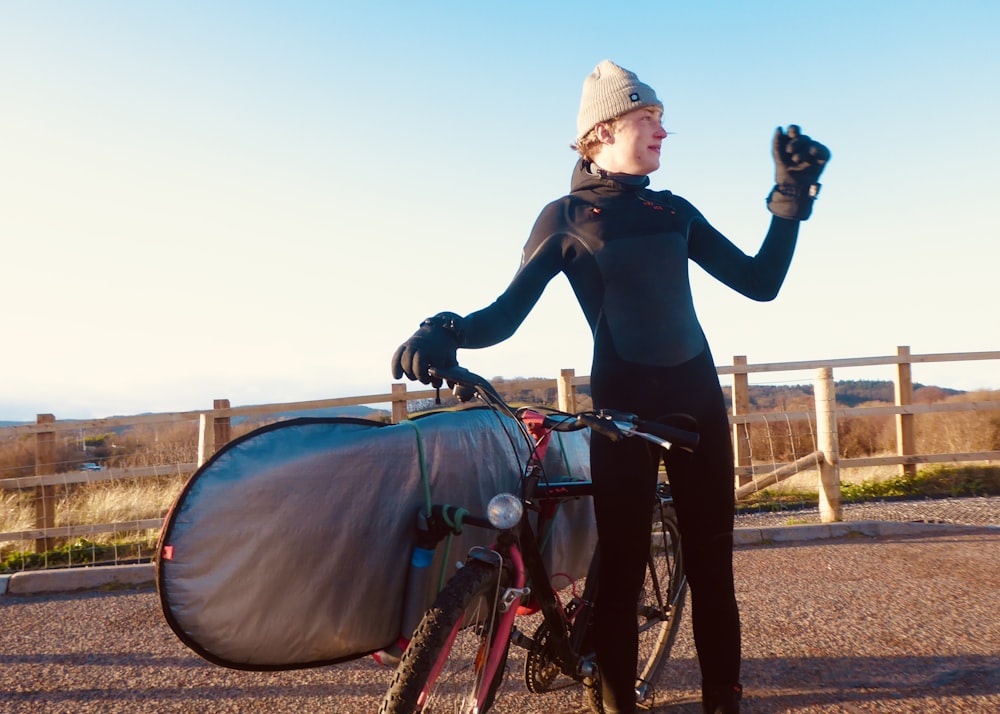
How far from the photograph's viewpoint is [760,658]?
11.9ft

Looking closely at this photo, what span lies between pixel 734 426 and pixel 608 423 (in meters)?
7.71

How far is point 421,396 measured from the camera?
323 inches

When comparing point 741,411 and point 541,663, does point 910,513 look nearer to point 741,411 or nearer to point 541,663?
point 741,411

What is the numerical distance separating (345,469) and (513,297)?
720mm

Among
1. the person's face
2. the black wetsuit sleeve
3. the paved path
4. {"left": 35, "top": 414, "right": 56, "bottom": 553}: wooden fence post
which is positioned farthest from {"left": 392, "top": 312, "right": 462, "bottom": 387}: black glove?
{"left": 35, "top": 414, "right": 56, "bottom": 553}: wooden fence post

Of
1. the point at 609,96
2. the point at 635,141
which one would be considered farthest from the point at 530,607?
the point at 609,96

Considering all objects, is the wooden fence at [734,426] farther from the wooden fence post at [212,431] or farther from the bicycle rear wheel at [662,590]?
the bicycle rear wheel at [662,590]

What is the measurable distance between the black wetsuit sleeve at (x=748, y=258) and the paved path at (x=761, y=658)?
158 cm

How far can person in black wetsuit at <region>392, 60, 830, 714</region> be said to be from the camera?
8.09 ft

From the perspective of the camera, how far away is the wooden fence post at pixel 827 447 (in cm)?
691

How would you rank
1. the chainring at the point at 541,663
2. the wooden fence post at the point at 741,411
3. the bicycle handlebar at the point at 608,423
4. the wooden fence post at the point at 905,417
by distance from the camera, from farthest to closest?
the wooden fence post at the point at 905,417
the wooden fence post at the point at 741,411
the chainring at the point at 541,663
the bicycle handlebar at the point at 608,423

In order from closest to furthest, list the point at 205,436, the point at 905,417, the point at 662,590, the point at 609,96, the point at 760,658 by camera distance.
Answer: the point at 609,96, the point at 662,590, the point at 760,658, the point at 205,436, the point at 905,417

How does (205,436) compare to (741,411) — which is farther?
(741,411)

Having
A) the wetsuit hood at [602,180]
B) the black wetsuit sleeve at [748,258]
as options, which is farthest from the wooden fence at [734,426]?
the wetsuit hood at [602,180]
